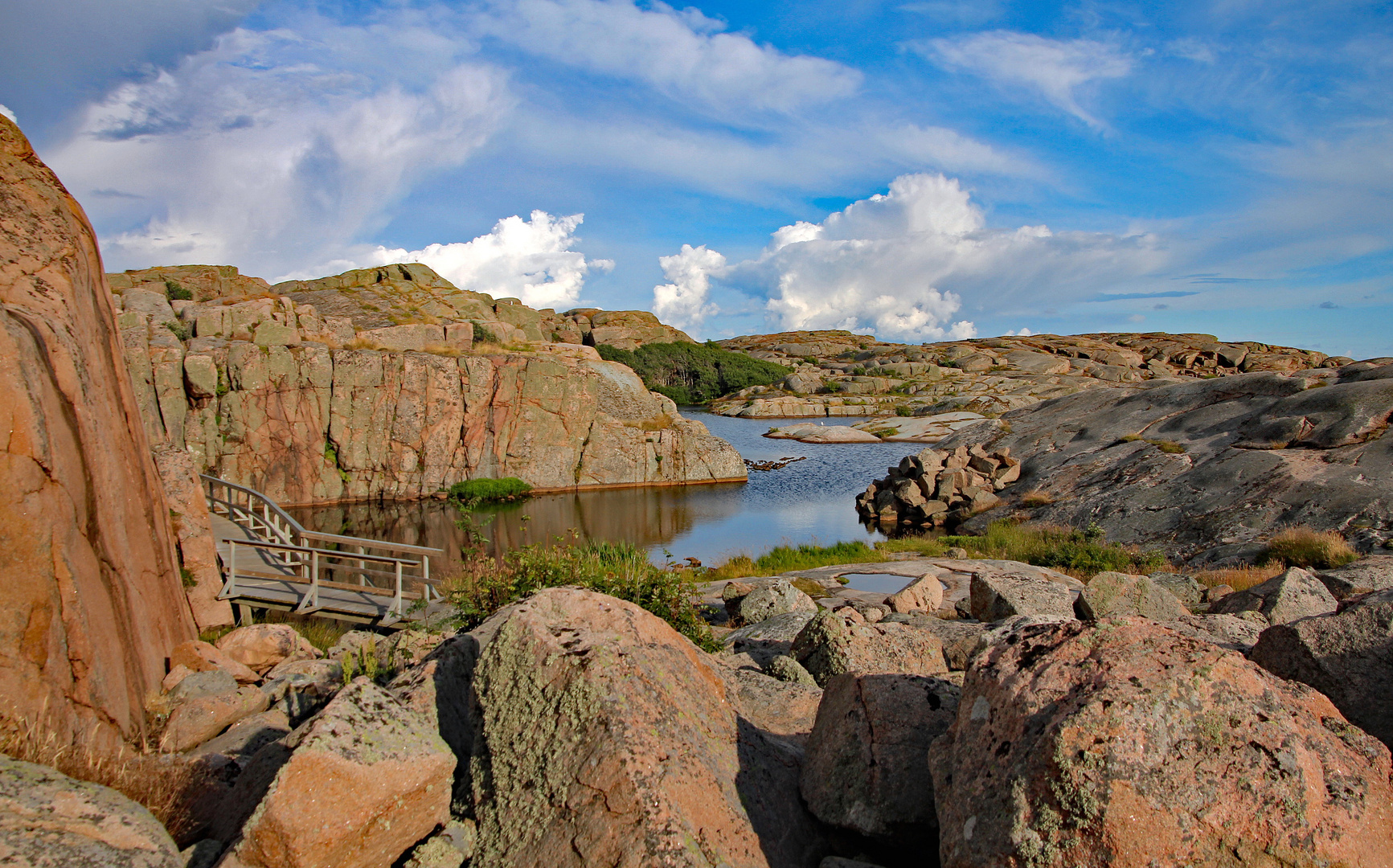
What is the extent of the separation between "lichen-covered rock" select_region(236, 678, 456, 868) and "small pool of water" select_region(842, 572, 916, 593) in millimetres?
12137

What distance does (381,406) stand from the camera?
39.0 m

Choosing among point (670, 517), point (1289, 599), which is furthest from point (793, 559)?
point (670, 517)

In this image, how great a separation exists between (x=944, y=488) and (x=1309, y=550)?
589 inches

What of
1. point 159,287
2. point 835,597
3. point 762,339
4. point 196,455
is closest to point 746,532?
point 835,597

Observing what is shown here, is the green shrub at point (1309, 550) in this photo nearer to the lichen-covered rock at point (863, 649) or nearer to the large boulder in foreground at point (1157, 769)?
the lichen-covered rock at point (863, 649)

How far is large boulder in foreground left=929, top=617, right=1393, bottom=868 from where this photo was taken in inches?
107

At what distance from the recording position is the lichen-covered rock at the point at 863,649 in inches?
263

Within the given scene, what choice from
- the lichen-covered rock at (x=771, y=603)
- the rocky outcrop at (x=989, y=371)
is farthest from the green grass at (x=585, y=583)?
the rocky outcrop at (x=989, y=371)

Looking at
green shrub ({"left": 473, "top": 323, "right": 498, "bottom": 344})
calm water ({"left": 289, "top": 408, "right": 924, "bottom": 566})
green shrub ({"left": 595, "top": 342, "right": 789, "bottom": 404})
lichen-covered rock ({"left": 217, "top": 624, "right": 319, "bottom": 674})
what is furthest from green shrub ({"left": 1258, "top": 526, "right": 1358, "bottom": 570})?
green shrub ({"left": 595, "top": 342, "right": 789, "bottom": 404})

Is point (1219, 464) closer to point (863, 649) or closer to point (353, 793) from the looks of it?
point (863, 649)

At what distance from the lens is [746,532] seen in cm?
3050

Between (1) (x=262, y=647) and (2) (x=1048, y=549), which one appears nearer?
(1) (x=262, y=647)

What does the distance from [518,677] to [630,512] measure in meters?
31.8

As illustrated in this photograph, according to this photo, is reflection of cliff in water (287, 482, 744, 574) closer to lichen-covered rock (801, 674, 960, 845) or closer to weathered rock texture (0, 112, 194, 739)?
weathered rock texture (0, 112, 194, 739)
